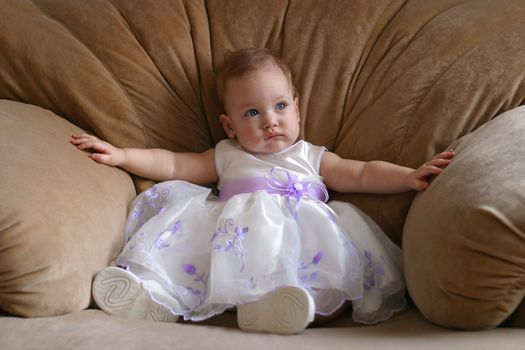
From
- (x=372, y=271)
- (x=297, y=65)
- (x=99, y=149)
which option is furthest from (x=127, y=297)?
(x=297, y=65)

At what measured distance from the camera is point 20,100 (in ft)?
5.91

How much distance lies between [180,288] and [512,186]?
2.40 ft

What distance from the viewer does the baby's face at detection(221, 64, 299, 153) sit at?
172cm

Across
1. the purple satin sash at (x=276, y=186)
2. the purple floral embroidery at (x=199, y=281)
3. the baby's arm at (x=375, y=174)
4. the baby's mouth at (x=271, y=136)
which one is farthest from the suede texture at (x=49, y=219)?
the baby's arm at (x=375, y=174)

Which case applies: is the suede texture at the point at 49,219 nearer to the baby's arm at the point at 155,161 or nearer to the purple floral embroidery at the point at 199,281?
the baby's arm at the point at 155,161

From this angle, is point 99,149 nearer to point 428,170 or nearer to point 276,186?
point 276,186

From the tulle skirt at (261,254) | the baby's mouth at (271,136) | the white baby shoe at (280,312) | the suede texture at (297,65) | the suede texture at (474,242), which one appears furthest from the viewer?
the baby's mouth at (271,136)

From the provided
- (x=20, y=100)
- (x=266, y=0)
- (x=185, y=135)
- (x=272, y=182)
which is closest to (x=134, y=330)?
(x=272, y=182)

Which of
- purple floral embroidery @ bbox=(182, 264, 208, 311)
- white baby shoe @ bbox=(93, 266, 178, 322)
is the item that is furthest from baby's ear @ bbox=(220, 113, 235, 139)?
white baby shoe @ bbox=(93, 266, 178, 322)

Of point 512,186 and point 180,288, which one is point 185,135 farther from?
point 512,186

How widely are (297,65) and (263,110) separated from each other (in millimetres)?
190

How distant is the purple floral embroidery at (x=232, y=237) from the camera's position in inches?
57.3

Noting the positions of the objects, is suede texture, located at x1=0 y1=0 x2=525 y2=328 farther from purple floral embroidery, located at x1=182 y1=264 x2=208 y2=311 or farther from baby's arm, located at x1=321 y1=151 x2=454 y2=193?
purple floral embroidery, located at x1=182 y1=264 x2=208 y2=311

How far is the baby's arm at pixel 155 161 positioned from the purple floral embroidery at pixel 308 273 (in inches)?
18.3
